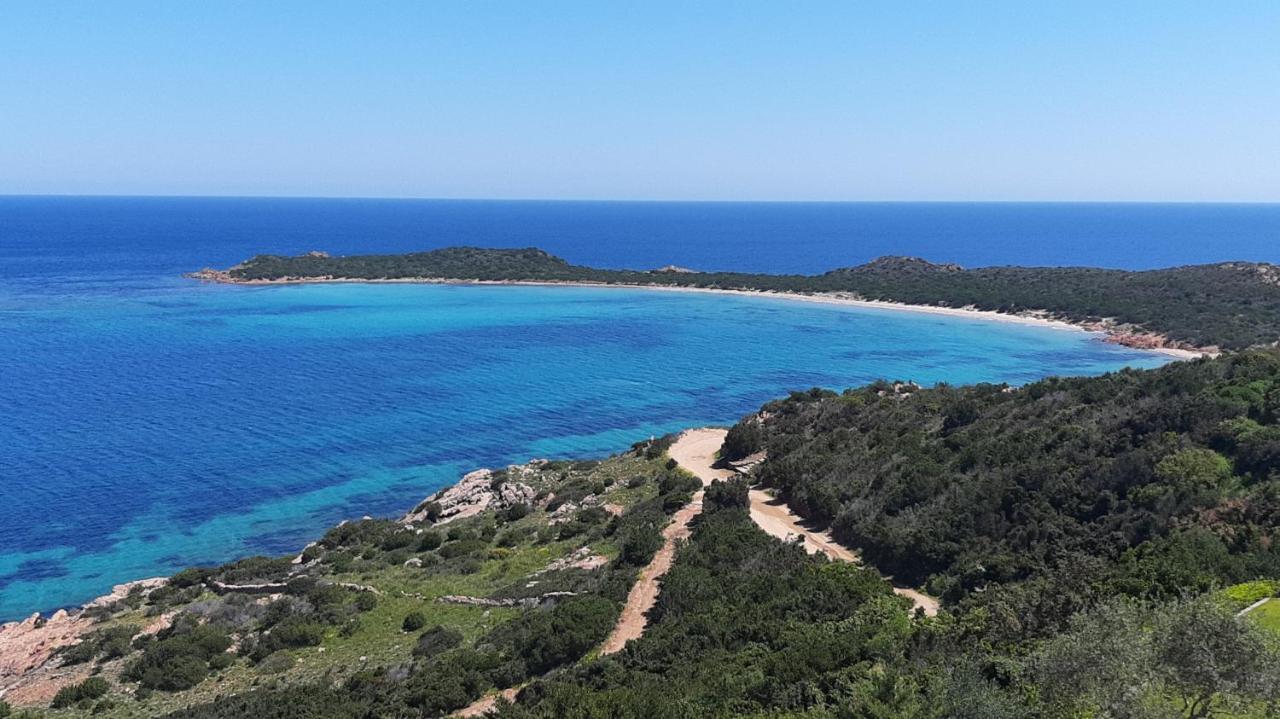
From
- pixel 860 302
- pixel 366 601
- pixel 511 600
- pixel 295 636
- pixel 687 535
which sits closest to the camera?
pixel 295 636

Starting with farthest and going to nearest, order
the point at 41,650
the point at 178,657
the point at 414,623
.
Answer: the point at 414,623, the point at 41,650, the point at 178,657

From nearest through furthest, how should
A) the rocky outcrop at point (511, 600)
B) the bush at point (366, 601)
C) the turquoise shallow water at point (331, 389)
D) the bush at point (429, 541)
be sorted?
1. the rocky outcrop at point (511, 600)
2. the bush at point (366, 601)
3. the bush at point (429, 541)
4. the turquoise shallow water at point (331, 389)

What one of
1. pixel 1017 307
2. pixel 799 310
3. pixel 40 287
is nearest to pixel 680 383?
pixel 799 310

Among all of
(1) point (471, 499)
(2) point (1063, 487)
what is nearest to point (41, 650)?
(1) point (471, 499)

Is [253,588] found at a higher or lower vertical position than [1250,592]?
lower

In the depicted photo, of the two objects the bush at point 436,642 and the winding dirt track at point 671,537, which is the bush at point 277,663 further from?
the winding dirt track at point 671,537

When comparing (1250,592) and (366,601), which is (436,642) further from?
(1250,592)

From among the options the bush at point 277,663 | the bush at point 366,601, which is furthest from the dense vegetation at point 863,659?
the bush at point 366,601

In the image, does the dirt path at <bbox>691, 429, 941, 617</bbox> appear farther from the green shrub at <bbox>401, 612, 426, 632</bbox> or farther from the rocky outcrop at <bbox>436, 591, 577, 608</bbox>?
the green shrub at <bbox>401, 612, 426, 632</bbox>

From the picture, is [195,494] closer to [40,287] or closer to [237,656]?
[237,656]
